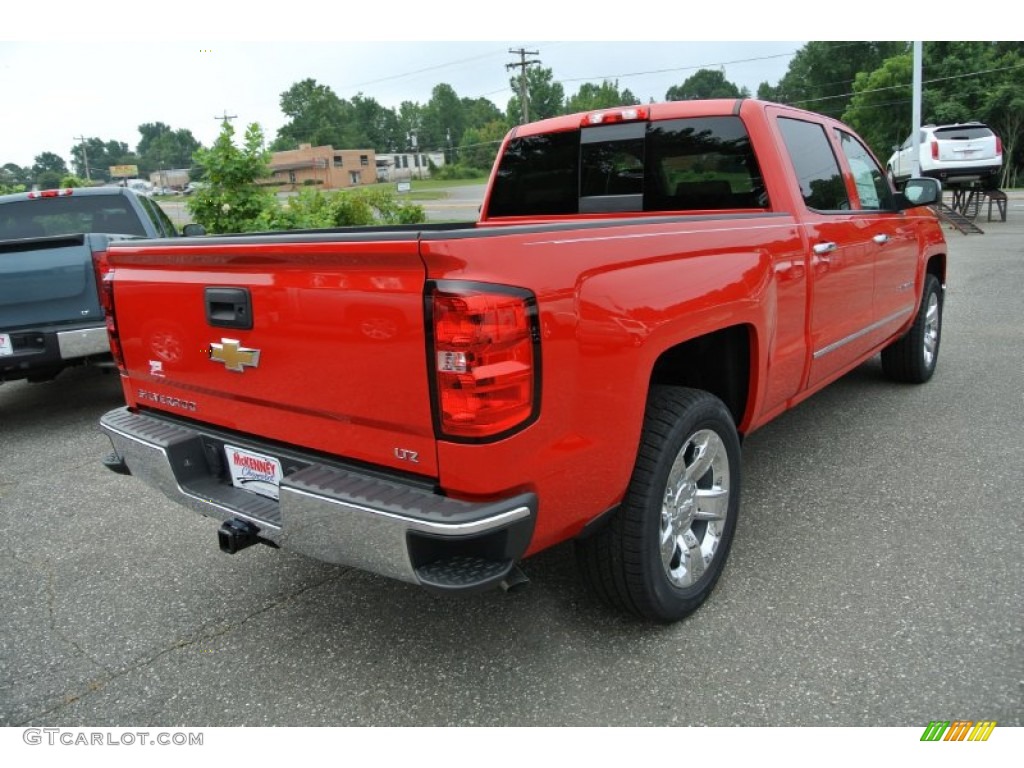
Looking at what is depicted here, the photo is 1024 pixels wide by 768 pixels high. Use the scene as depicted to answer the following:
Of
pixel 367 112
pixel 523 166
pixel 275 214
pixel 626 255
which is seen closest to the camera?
pixel 626 255

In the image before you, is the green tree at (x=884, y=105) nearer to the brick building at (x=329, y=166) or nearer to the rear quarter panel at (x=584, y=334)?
the rear quarter panel at (x=584, y=334)

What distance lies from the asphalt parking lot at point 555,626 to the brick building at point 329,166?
84.6 meters

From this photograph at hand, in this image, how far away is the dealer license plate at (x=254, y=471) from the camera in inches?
97.8

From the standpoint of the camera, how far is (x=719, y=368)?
10.1 feet

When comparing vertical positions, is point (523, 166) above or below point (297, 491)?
above

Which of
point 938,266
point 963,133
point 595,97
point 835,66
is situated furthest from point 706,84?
point 938,266

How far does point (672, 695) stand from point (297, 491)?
131 centimetres

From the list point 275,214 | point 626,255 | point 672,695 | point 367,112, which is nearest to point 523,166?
point 626,255

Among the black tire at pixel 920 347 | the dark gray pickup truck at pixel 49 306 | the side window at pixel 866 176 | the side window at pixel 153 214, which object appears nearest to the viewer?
the side window at pixel 866 176

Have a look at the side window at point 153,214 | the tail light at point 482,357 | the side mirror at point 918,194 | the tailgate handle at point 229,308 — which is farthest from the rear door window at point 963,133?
the tailgate handle at point 229,308

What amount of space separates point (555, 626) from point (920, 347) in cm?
402

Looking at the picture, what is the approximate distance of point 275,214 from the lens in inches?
420

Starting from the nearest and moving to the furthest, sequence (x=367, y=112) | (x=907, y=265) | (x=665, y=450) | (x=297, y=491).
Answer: (x=297, y=491)
(x=665, y=450)
(x=907, y=265)
(x=367, y=112)

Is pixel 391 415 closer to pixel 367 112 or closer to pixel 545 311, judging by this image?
pixel 545 311
